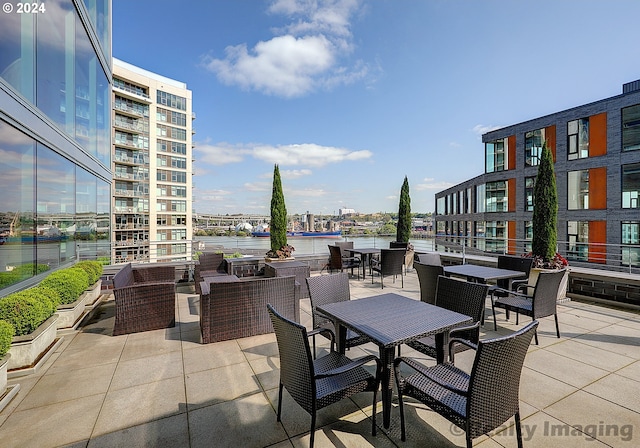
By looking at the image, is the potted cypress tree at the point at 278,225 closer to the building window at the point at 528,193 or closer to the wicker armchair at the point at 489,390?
the wicker armchair at the point at 489,390

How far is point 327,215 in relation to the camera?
701 inches

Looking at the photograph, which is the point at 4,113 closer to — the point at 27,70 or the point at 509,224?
the point at 27,70

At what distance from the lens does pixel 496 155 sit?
1812cm

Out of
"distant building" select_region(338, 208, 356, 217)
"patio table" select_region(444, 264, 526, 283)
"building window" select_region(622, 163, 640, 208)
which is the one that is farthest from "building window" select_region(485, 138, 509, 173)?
"patio table" select_region(444, 264, 526, 283)

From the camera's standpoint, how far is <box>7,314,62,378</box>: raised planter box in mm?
2740

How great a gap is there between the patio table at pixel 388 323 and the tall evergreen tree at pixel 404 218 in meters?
6.67

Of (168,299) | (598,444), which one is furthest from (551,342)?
(168,299)

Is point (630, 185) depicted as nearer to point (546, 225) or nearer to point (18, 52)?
point (546, 225)

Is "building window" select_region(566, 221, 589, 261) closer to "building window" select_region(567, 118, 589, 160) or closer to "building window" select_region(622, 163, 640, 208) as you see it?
"building window" select_region(622, 163, 640, 208)

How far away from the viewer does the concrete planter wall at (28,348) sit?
9.00 ft

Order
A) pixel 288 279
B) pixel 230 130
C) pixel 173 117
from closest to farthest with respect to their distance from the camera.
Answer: pixel 288 279 < pixel 230 130 < pixel 173 117

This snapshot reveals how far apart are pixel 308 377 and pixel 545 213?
587 cm

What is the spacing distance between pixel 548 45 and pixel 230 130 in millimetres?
14296

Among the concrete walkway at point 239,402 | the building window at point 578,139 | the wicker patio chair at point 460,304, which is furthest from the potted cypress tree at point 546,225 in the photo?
the building window at point 578,139
